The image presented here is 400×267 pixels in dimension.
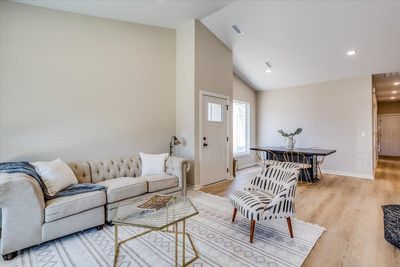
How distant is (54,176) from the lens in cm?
263

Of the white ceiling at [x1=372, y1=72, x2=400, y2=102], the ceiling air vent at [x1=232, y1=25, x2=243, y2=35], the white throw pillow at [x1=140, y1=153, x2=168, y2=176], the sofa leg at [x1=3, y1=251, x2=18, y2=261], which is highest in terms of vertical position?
the ceiling air vent at [x1=232, y1=25, x2=243, y2=35]

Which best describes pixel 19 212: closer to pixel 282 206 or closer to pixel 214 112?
pixel 282 206

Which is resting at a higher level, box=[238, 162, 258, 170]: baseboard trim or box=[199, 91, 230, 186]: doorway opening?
box=[199, 91, 230, 186]: doorway opening

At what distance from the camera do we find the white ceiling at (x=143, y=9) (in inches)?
127

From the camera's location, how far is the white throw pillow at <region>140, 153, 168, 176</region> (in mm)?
3691

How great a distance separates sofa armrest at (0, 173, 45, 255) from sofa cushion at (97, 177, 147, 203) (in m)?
0.73

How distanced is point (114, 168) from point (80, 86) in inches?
58.7

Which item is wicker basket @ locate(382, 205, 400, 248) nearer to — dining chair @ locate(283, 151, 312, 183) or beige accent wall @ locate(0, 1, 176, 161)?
dining chair @ locate(283, 151, 312, 183)

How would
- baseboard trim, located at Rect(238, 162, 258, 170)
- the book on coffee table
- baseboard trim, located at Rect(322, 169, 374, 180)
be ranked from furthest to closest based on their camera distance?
baseboard trim, located at Rect(238, 162, 258, 170) < baseboard trim, located at Rect(322, 169, 374, 180) < the book on coffee table

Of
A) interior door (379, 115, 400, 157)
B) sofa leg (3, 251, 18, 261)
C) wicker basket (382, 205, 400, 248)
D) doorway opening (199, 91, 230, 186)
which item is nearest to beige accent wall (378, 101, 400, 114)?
interior door (379, 115, 400, 157)

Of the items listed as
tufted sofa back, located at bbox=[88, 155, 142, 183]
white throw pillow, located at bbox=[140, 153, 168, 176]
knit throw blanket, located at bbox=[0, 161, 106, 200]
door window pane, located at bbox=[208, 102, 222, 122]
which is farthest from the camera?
door window pane, located at bbox=[208, 102, 222, 122]

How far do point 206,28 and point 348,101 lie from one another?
428cm

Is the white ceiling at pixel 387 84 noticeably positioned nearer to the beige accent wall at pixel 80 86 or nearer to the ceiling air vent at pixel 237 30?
the ceiling air vent at pixel 237 30

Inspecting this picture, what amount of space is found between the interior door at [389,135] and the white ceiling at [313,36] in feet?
20.5
